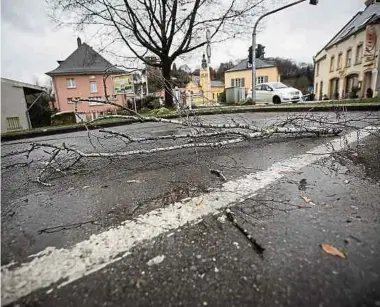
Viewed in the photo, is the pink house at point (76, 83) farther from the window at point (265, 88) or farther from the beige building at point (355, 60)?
the beige building at point (355, 60)

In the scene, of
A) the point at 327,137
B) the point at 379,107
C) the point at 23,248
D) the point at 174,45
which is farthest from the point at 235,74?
the point at 23,248

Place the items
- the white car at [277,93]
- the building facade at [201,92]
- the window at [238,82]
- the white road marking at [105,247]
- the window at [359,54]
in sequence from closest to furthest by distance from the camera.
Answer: the white road marking at [105,247]
the building facade at [201,92]
the white car at [277,93]
the window at [359,54]
the window at [238,82]

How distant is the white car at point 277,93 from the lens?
52.0 feet

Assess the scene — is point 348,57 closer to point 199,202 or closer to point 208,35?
point 208,35

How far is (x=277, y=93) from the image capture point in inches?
637

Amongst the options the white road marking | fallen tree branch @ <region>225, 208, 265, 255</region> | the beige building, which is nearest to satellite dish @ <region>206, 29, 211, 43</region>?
the beige building

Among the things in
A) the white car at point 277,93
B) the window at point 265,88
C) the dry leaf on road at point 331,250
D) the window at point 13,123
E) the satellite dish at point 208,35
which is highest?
the satellite dish at point 208,35

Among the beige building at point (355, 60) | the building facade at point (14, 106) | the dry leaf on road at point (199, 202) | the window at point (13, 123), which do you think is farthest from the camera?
the beige building at point (355, 60)

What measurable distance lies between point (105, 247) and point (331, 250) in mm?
1067

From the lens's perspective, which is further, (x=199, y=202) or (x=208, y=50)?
(x=208, y=50)

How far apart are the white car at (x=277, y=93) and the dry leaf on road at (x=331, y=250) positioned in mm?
16101

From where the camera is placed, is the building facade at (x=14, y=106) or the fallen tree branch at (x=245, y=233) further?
the building facade at (x=14, y=106)

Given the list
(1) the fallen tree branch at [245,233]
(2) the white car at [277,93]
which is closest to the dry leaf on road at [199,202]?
(1) the fallen tree branch at [245,233]

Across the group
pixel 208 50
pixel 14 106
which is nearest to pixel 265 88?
pixel 208 50
